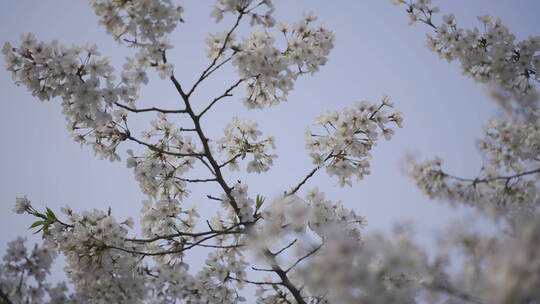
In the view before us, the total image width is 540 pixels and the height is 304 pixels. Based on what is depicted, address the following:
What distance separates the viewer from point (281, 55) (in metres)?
5.41

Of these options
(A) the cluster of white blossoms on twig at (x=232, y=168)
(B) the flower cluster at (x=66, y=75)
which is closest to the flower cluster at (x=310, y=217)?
(A) the cluster of white blossoms on twig at (x=232, y=168)

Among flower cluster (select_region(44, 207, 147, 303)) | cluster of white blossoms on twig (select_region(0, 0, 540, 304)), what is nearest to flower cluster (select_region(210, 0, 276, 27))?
cluster of white blossoms on twig (select_region(0, 0, 540, 304))

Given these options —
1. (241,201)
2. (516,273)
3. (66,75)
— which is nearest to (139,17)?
(66,75)

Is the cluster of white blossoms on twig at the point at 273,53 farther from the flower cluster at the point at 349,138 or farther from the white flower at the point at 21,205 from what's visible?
the white flower at the point at 21,205

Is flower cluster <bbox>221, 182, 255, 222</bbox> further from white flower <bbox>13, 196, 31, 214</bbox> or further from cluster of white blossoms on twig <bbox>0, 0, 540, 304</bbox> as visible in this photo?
white flower <bbox>13, 196, 31, 214</bbox>

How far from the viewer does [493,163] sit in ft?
24.1

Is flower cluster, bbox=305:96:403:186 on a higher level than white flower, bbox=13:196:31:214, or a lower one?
higher

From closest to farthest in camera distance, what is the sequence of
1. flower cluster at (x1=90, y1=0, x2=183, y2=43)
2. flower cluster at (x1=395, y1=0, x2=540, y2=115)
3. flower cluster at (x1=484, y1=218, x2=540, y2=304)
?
flower cluster at (x1=484, y1=218, x2=540, y2=304) < flower cluster at (x1=90, y1=0, x2=183, y2=43) < flower cluster at (x1=395, y1=0, x2=540, y2=115)

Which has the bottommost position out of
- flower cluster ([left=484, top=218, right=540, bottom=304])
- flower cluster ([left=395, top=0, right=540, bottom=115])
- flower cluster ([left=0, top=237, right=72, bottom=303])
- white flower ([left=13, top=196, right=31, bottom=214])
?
flower cluster ([left=484, top=218, right=540, bottom=304])

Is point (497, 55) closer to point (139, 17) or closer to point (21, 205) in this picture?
point (139, 17)

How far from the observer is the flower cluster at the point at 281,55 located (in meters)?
5.13

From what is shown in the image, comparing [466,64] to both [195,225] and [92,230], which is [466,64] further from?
[92,230]

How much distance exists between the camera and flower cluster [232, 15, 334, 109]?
5.13 m

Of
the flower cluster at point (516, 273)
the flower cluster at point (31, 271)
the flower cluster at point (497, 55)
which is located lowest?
the flower cluster at point (516, 273)
